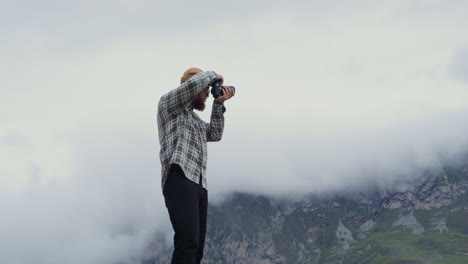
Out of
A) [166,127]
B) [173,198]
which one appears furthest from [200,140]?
[173,198]

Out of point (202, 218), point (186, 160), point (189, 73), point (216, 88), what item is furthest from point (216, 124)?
point (202, 218)

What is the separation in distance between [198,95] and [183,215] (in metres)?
2.10

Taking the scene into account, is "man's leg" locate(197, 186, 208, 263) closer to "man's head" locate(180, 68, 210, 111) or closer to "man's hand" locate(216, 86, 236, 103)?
"man's head" locate(180, 68, 210, 111)

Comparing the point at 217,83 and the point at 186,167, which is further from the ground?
the point at 217,83

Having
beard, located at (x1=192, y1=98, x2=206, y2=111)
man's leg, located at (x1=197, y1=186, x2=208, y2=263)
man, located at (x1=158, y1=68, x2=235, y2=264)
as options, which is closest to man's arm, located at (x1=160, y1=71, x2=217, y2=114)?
man, located at (x1=158, y1=68, x2=235, y2=264)

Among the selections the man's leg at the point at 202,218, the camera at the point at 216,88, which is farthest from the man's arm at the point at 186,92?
the man's leg at the point at 202,218

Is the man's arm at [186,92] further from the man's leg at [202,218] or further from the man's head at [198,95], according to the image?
the man's leg at [202,218]

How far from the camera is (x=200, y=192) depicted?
28.8ft

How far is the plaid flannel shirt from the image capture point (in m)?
8.64

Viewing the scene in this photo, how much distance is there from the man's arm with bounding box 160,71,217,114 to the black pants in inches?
40.3

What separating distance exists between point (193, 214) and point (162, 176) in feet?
2.90

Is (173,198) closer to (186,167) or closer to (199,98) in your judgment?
(186,167)

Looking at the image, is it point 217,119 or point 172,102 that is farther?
point 217,119

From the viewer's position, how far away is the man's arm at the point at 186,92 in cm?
885
